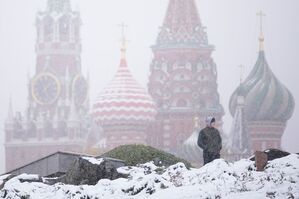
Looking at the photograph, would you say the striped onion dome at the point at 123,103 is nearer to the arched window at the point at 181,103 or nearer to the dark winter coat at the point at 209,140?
the arched window at the point at 181,103

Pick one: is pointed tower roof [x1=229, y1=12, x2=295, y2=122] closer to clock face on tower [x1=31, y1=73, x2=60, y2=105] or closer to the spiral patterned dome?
the spiral patterned dome

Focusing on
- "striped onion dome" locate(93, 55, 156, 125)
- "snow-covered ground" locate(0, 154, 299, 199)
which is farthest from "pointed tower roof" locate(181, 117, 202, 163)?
"snow-covered ground" locate(0, 154, 299, 199)

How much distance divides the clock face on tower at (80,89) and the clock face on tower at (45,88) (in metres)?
1.71

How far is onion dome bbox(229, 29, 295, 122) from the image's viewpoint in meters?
108

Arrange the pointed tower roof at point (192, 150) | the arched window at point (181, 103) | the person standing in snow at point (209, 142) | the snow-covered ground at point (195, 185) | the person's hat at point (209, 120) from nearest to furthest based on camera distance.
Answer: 1. the snow-covered ground at point (195, 185)
2. the person's hat at point (209, 120)
3. the person standing in snow at point (209, 142)
4. the pointed tower roof at point (192, 150)
5. the arched window at point (181, 103)

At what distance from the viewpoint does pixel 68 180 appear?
15.6 metres

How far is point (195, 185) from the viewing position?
1370cm

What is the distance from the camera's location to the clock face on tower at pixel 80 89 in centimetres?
12162

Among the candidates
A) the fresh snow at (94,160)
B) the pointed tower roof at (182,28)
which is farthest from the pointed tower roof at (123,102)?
the fresh snow at (94,160)

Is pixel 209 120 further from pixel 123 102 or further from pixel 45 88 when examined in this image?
pixel 45 88

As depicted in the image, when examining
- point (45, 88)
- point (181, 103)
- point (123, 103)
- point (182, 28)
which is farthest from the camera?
point (45, 88)

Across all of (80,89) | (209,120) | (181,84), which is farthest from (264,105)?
(209,120)

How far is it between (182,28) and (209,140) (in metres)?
99.1

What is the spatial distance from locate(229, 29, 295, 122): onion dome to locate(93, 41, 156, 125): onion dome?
809cm
